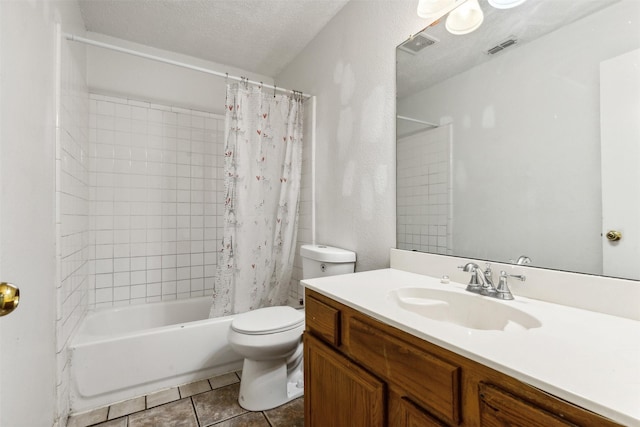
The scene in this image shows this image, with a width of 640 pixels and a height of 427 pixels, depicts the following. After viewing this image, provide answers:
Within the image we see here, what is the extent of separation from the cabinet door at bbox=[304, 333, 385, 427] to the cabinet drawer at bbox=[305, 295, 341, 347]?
4cm

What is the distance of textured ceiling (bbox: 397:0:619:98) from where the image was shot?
944 mm

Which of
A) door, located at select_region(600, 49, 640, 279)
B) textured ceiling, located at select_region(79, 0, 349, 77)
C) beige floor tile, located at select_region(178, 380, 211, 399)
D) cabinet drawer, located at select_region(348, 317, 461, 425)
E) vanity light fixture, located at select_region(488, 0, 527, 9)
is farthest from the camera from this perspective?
textured ceiling, located at select_region(79, 0, 349, 77)

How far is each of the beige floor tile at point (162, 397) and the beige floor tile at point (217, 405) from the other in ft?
0.39

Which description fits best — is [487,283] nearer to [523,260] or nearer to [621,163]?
[523,260]

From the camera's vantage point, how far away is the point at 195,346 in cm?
176

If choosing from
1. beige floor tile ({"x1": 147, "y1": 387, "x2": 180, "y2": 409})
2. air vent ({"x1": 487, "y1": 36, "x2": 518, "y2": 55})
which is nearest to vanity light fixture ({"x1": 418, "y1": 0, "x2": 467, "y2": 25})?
air vent ({"x1": 487, "y1": 36, "x2": 518, "y2": 55})

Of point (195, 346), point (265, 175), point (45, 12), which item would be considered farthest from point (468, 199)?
point (45, 12)

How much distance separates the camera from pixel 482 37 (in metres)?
1.17

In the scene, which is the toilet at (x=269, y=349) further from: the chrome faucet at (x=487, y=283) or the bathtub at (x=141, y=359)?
the chrome faucet at (x=487, y=283)

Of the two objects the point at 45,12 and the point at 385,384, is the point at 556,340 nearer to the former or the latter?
the point at 385,384

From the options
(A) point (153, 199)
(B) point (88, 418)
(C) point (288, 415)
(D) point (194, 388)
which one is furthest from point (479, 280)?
(A) point (153, 199)

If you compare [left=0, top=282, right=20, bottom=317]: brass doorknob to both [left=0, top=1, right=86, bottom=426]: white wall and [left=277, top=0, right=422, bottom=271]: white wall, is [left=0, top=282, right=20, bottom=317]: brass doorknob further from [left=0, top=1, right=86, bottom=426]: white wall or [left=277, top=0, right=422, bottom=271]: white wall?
[left=277, top=0, right=422, bottom=271]: white wall

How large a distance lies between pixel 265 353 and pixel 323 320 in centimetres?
59

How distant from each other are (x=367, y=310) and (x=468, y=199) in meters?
0.69
